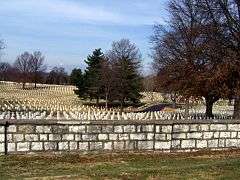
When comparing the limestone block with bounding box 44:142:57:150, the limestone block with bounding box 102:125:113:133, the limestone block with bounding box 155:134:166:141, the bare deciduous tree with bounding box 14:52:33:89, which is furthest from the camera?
the bare deciduous tree with bounding box 14:52:33:89

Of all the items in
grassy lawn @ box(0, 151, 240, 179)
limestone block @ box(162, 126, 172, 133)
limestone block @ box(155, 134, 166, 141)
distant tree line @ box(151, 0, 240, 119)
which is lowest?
grassy lawn @ box(0, 151, 240, 179)

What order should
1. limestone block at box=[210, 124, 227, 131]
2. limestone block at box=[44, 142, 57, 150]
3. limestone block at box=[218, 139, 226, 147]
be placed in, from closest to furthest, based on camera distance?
1. limestone block at box=[44, 142, 57, 150]
2. limestone block at box=[210, 124, 227, 131]
3. limestone block at box=[218, 139, 226, 147]

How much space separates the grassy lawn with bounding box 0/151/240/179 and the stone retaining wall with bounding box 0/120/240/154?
275 mm

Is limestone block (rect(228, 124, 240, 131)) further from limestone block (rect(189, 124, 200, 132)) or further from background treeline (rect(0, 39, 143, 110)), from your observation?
background treeline (rect(0, 39, 143, 110))

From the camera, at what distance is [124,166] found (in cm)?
1148

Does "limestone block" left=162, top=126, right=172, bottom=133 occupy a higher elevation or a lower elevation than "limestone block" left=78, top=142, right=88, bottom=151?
higher

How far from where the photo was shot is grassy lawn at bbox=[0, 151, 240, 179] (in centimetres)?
998

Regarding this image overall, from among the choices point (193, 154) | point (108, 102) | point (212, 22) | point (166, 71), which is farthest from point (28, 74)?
point (193, 154)

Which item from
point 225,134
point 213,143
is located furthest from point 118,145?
point 225,134

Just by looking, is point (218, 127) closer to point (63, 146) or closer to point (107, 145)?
point (107, 145)

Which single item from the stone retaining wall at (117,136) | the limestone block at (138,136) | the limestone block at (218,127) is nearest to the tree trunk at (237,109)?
the stone retaining wall at (117,136)

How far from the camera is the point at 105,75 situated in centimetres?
5878

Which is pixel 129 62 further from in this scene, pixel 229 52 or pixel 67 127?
pixel 67 127

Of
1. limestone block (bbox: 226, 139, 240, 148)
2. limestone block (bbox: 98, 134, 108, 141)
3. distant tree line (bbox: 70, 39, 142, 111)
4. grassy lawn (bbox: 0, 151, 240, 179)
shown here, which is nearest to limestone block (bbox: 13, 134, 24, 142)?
grassy lawn (bbox: 0, 151, 240, 179)
